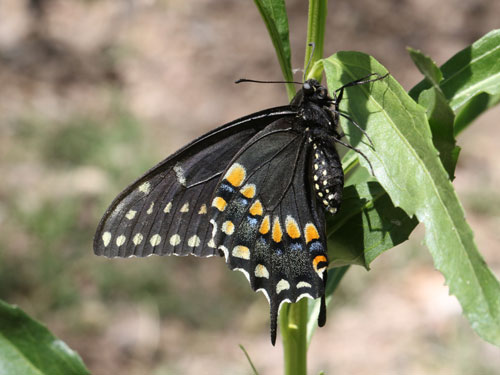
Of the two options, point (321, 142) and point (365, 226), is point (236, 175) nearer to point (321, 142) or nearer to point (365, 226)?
point (321, 142)

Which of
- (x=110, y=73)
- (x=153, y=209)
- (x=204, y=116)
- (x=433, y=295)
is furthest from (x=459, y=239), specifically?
(x=110, y=73)

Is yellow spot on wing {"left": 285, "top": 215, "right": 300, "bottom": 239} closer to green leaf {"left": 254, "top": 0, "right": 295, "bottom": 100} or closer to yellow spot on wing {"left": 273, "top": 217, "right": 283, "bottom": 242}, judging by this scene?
yellow spot on wing {"left": 273, "top": 217, "right": 283, "bottom": 242}

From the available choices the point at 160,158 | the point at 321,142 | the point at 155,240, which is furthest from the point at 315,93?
the point at 160,158

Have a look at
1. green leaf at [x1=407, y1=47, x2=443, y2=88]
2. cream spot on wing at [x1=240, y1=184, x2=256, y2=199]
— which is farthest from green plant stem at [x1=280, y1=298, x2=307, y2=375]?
green leaf at [x1=407, y1=47, x2=443, y2=88]

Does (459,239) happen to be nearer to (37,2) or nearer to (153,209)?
(153,209)

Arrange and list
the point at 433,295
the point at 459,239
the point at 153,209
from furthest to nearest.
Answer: the point at 433,295, the point at 153,209, the point at 459,239

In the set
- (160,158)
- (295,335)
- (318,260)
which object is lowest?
(295,335)

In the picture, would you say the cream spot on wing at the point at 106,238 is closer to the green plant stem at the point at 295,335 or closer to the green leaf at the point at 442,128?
the green plant stem at the point at 295,335
